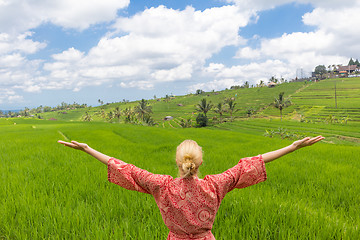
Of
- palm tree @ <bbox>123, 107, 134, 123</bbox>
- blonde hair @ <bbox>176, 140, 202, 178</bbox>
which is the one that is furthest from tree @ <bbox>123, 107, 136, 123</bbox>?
blonde hair @ <bbox>176, 140, 202, 178</bbox>

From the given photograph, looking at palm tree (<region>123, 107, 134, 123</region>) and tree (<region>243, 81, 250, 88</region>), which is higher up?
tree (<region>243, 81, 250, 88</region>)

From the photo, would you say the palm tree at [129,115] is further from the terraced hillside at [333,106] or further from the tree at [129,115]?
the terraced hillside at [333,106]

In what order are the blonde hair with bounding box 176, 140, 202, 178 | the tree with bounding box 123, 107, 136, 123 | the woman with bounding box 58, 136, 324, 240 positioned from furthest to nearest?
the tree with bounding box 123, 107, 136, 123, the woman with bounding box 58, 136, 324, 240, the blonde hair with bounding box 176, 140, 202, 178

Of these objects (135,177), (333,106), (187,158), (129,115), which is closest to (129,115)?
(129,115)

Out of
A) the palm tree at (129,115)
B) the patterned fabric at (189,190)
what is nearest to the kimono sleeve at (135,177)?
the patterned fabric at (189,190)

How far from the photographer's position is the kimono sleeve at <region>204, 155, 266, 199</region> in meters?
1.52

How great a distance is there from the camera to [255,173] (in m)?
1.57

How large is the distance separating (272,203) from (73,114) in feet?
521

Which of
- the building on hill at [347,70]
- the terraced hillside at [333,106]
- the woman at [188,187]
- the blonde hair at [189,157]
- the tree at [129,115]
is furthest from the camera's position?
the building on hill at [347,70]

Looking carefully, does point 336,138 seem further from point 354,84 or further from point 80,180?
point 354,84

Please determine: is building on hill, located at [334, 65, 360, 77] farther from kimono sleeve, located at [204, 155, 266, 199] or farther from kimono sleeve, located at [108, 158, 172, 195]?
kimono sleeve, located at [108, 158, 172, 195]

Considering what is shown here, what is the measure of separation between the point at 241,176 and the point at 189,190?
1.54 ft

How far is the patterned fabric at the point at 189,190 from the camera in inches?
56.6

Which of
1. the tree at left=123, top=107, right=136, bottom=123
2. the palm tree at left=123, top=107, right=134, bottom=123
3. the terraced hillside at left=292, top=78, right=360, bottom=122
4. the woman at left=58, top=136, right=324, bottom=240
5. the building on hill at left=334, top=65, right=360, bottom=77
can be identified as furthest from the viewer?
the building on hill at left=334, top=65, right=360, bottom=77
